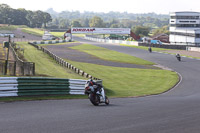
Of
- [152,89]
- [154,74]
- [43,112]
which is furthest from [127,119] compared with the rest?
[154,74]

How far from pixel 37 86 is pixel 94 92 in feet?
13.2

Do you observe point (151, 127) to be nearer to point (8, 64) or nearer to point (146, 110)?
point (146, 110)

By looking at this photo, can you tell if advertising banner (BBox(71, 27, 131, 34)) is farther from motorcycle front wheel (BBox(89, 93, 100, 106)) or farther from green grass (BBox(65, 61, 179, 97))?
motorcycle front wheel (BBox(89, 93, 100, 106))

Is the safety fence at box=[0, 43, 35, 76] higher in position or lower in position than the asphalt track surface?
higher

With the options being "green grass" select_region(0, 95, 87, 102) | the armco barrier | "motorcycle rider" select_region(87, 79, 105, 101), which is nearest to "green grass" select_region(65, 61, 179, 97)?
the armco barrier

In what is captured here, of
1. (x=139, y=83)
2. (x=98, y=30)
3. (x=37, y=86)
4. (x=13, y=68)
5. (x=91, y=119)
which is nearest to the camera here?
(x=91, y=119)

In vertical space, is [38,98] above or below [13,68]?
below

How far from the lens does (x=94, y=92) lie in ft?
51.8

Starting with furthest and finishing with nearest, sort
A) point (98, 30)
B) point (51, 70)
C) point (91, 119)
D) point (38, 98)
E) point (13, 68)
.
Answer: point (98, 30)
point (51, 70)
point (13, 68)
point (38, 98)
point (91, 119)

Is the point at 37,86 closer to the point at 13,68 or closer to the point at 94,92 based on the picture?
the point at 94,92

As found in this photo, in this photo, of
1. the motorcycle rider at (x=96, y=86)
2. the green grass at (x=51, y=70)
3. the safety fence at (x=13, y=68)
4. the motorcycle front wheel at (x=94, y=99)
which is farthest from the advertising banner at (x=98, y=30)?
the motorcycle front wheel at (x=94, y=99)

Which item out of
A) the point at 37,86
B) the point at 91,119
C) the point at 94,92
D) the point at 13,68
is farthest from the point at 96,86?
the point at 13,68

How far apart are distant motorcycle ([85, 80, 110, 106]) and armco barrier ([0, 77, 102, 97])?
3.75 m

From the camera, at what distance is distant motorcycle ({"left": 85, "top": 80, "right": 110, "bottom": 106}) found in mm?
15562
